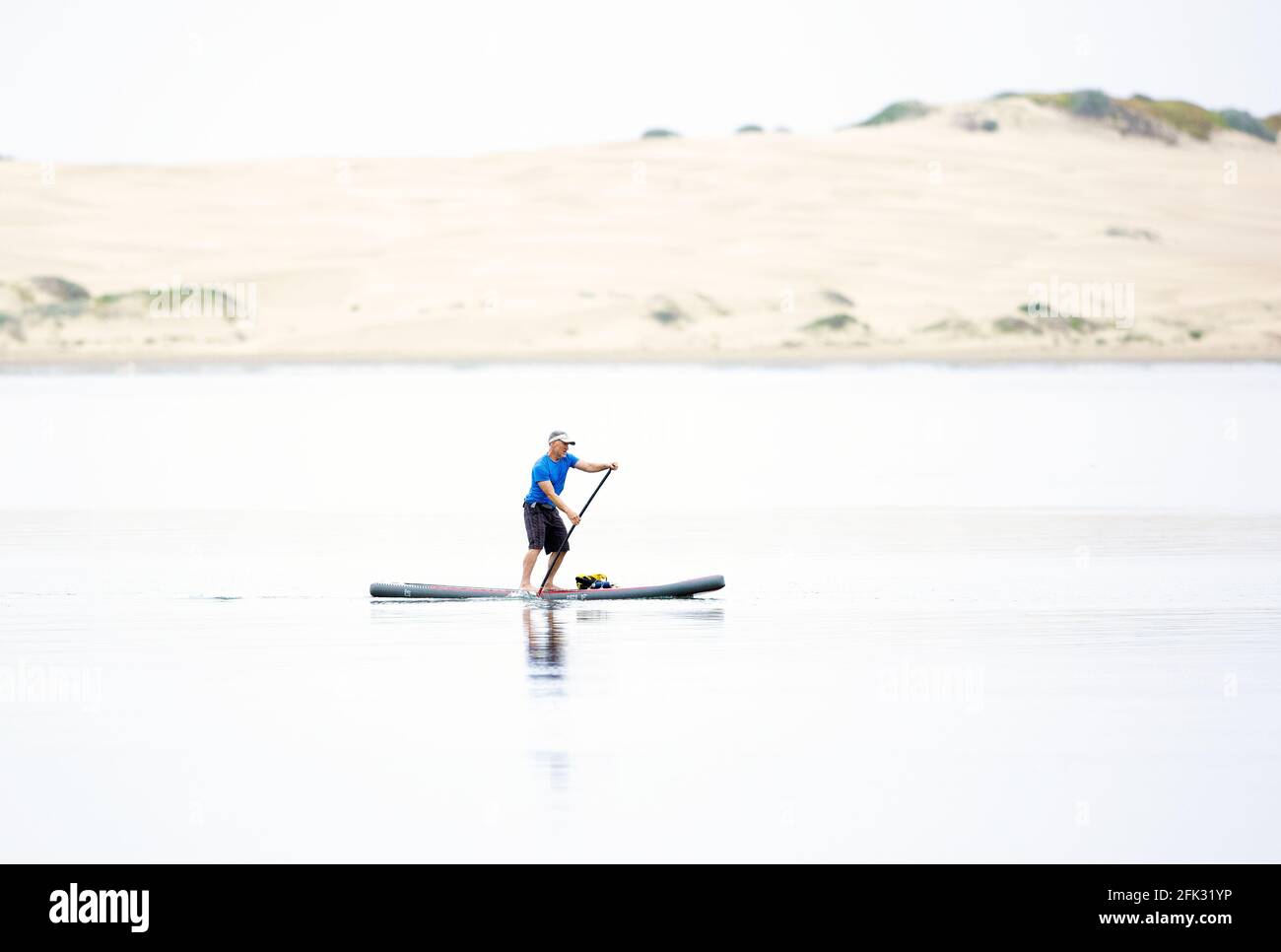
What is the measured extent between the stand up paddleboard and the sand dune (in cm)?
6384

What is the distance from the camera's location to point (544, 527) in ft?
62.5

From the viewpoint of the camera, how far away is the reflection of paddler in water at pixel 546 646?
1524 centimetres

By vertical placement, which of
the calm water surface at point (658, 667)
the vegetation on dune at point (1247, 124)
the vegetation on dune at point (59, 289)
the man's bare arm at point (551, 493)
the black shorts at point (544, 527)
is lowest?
the calm water surface at point (658, 667)

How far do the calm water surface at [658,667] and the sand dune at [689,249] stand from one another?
52.9 metres

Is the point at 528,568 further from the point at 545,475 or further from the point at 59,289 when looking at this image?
the point at 59,289

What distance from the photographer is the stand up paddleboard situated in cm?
1877

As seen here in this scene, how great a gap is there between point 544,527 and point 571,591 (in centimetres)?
64

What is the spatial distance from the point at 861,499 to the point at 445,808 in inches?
743

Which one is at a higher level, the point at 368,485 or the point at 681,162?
the point at 681,162

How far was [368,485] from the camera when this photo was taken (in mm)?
32312

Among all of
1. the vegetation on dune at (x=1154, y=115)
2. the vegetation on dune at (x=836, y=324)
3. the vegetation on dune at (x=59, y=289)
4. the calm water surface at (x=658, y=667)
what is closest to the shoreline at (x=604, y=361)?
the vegetation on dune at (x=836, y=324)

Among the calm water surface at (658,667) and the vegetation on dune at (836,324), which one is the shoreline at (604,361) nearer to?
the vegetation on dune at (836,324)
